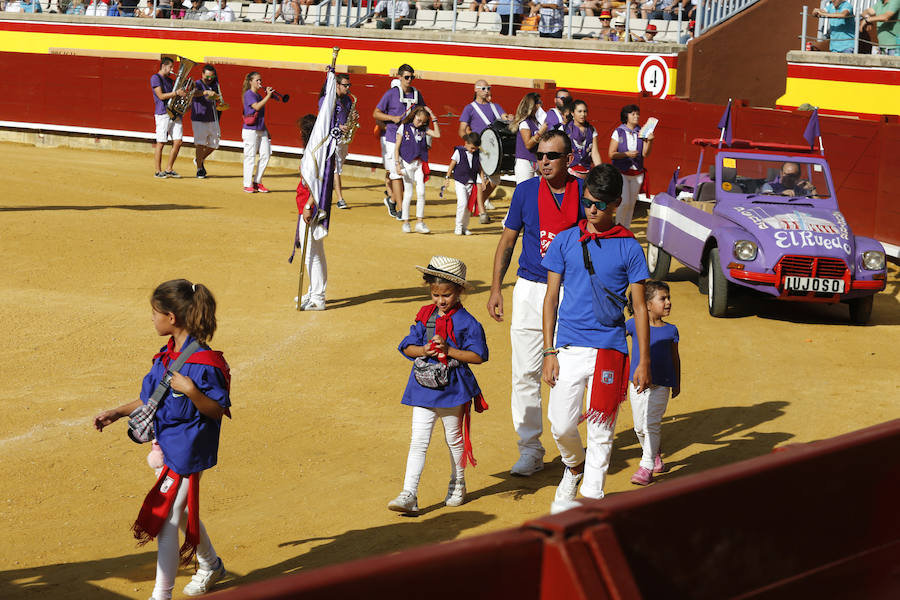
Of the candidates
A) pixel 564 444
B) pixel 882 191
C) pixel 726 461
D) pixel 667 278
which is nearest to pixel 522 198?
pixel 564 444

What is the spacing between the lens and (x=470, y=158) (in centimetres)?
1694

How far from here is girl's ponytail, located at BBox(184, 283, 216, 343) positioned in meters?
5.56

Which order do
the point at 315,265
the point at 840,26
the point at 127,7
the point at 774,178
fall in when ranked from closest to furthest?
the point at 315,265, the point at 774,178, the point at 840,26, the point at 127,7

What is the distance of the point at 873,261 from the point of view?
12719mm

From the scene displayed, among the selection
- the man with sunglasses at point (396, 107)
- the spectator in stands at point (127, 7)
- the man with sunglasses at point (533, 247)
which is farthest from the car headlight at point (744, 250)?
the spectator in stands at point (127, 7)

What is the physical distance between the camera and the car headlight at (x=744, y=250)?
41.5 ft

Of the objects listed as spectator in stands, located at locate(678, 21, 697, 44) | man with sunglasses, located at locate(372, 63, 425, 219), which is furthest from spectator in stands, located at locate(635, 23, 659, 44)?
man with sunglasses, located at locate(372, 63, 425, 219)

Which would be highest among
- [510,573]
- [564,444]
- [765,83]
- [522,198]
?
[765,83]

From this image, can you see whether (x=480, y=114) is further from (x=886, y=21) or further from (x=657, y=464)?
(x=657, y=464)

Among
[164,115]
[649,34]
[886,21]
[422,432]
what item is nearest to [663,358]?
[422,432]

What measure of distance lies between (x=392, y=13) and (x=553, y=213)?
22428mm

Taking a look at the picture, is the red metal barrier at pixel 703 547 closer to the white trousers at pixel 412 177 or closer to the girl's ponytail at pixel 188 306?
the girl's ponytail at pixel 188 306

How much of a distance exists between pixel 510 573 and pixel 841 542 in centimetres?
156

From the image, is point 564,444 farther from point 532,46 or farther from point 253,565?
point 532,46
